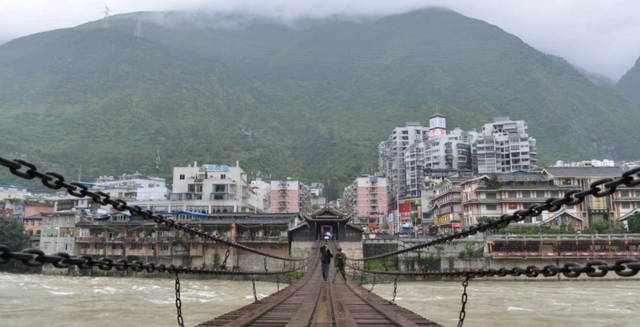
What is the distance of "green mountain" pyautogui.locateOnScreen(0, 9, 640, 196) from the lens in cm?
9262

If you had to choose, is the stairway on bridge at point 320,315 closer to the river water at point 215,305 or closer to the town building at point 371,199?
the river water at point 215,305

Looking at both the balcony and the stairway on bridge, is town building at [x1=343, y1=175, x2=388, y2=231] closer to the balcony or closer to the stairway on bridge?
the balcony

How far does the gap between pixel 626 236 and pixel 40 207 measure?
2287 inches

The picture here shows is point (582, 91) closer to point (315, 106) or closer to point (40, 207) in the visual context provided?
point (315, 106)

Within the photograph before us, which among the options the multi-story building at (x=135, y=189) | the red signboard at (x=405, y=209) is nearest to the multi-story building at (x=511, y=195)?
the red signboard at (x=405, y=209)

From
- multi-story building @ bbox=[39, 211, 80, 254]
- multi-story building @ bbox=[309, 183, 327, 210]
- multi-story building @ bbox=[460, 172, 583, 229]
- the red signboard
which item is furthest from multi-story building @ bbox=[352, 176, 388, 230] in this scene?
multi-story building @ bbox=[39, 211, 80, 254]

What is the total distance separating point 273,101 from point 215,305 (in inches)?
4468

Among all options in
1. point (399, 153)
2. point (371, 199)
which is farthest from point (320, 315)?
point (399, 153)

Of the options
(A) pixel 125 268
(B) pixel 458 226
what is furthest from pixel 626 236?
(A) pixel 125 268

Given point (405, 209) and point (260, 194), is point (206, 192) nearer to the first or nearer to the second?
point (260, 194)

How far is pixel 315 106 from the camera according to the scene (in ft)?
433

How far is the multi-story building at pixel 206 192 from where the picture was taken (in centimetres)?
5444

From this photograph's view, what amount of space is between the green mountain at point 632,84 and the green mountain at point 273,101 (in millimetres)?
39050

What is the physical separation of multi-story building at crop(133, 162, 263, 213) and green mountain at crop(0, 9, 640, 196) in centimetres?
2647
